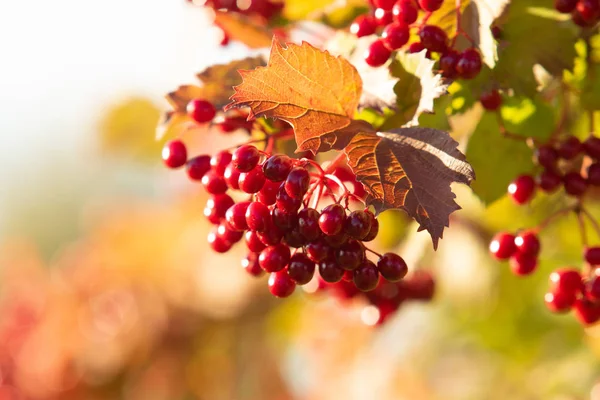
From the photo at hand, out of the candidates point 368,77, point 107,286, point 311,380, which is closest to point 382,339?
point 311,380

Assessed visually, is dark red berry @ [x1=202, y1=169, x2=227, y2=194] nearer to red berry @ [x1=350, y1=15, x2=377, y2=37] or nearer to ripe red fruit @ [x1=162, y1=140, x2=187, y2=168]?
ripe red fruit @ [x1=162, y1=140, x2=187, y2=168]

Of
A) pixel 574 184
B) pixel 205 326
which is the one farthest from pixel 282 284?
pixel 205 326

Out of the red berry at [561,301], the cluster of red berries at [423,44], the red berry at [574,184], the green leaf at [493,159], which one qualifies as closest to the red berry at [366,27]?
the cluster of red berries at [423,44]

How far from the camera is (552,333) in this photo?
5.26 feet

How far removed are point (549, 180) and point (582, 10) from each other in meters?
0.20

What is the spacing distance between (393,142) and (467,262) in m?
1.06

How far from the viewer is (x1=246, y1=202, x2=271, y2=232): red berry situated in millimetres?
571

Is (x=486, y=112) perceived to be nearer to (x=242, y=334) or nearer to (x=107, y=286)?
(x=242, y=334)

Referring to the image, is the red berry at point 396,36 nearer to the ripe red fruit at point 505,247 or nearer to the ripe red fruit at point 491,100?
the ripe red fruit at point 491,100

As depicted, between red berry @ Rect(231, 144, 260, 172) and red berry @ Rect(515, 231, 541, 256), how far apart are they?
0.40 m

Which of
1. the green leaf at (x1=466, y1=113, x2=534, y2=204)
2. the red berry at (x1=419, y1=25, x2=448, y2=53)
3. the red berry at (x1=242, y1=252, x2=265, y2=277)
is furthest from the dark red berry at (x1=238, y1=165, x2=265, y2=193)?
the green leaf at (x1=466, y1=113, x2=534, y2=204)

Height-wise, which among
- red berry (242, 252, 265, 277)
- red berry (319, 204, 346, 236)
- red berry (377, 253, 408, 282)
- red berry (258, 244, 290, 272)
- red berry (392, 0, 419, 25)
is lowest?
red berry (242, 252, 265, 277)

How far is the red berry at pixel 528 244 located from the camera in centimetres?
80

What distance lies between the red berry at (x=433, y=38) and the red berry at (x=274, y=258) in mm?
252
